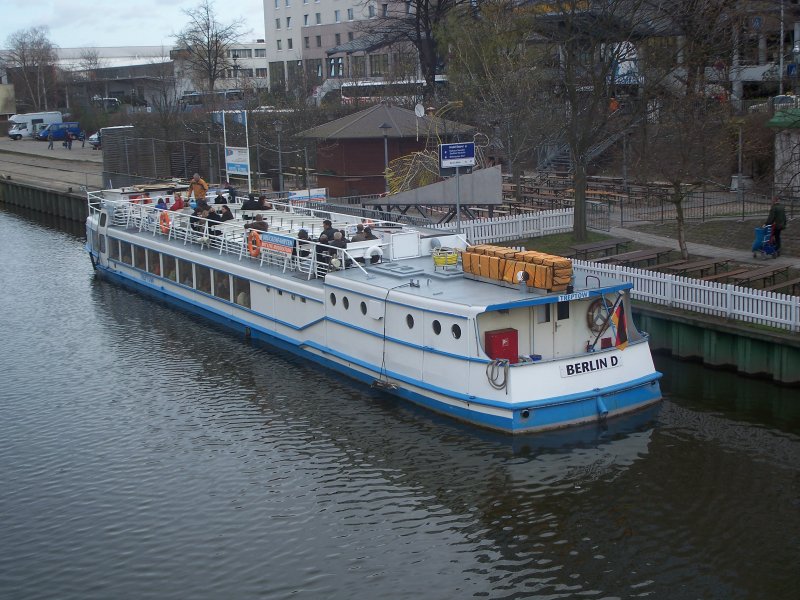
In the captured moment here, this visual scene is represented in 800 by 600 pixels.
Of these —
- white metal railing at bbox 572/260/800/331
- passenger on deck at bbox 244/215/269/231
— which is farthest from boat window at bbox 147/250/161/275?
white metal railing at bbox 572/260/800/331

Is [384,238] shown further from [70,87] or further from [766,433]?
[70,87]

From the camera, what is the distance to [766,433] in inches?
910

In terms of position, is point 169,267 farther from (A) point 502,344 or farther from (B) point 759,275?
(B) point 759,275

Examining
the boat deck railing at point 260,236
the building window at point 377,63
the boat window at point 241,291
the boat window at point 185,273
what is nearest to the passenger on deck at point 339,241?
the boat deck railing at point 260,236

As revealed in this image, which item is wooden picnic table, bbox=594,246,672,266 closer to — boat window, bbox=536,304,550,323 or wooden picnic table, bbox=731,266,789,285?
wooden picnic table, bbox=731,266,789,285

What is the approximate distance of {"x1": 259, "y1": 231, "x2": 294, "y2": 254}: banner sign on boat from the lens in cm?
3067

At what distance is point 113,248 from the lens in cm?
4259

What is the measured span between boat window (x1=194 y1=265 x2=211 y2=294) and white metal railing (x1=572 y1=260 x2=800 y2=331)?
12791 mm

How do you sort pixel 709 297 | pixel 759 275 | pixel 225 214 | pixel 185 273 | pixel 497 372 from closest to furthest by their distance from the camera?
pixel 497 372 < pixel 709 297 < pixel 759 275 < pixel 185 273 < pixel 225 214

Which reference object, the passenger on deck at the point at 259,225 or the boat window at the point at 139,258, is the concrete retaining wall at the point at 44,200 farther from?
the passenger on deck at the point at 259,225

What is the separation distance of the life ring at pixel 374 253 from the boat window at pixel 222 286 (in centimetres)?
652

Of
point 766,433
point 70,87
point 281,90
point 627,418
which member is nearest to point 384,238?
point 627,418

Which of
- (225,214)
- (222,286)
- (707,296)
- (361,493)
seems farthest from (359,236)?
(361,493)

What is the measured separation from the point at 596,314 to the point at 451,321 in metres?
3.70
